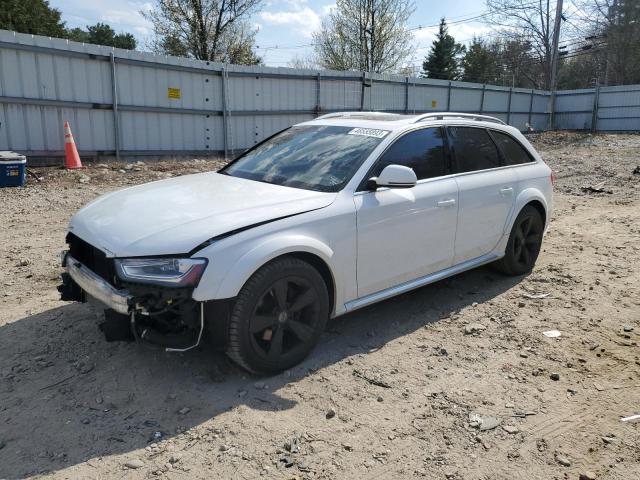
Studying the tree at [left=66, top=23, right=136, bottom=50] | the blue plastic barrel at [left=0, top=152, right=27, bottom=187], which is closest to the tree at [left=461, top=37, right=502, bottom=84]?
the tree at [left=66, top=23, right=136, bottom=50]

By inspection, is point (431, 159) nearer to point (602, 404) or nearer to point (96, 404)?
point (602, 404)

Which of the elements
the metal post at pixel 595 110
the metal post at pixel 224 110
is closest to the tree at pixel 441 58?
the metal post at pixel 595 110

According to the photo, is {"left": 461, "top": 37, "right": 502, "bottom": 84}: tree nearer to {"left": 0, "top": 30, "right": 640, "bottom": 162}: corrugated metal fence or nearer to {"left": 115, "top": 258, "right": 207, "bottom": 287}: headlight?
{"left": 0, "top": 30, "right": 640, "bottom": 162}: corrugated metal fence

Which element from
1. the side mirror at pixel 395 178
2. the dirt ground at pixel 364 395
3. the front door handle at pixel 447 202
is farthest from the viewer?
the front door handle at pixel 447 202

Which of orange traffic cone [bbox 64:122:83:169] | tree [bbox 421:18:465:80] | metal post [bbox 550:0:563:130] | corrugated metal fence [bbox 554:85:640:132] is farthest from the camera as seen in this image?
tree [bbox 421:18:465:80]

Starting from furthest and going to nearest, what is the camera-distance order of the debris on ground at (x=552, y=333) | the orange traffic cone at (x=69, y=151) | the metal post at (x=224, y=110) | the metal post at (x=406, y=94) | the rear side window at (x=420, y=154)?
the metal post at (x=406, y=94), the metal post at (x=224, y=110), the orange traffic cone at (x=69, y=151), the debris on ground at (x=552, y=333), the rear side window at (x=420, y=154)

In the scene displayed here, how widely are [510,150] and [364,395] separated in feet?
10.6

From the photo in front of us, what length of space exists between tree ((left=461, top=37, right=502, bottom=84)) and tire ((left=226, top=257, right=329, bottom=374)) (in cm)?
5423

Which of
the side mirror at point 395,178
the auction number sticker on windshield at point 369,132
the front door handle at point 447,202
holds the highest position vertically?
the auction number sticker on windshield at point 369,132

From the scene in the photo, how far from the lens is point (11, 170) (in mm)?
9156

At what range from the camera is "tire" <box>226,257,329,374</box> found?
3.14 meters

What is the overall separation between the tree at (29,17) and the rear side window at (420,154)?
35.5m

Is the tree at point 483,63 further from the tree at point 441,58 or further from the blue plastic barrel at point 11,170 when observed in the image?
the blue plastic barrel at point 11,170

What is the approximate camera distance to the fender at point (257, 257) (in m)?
3.01
